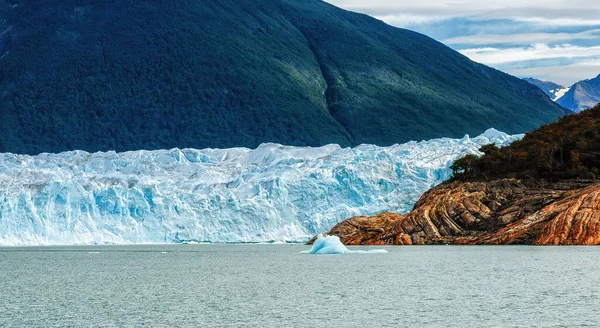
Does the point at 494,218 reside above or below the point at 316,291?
above

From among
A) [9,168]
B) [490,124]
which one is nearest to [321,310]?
[9,168]

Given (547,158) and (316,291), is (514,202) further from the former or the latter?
(316,291)

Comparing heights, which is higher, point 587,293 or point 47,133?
point 47,133

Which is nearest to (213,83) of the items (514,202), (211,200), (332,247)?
(211,200)

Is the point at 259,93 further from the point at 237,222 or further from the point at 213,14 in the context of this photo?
the point at 237,222

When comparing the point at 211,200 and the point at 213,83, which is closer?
the point at 211,200

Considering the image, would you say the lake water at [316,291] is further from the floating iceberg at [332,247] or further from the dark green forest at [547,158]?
the dark green forest at [547,158]

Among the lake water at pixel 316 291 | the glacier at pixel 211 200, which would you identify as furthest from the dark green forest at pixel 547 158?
the lake water at pixel 316 291
